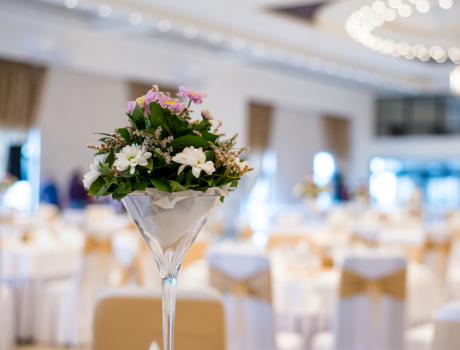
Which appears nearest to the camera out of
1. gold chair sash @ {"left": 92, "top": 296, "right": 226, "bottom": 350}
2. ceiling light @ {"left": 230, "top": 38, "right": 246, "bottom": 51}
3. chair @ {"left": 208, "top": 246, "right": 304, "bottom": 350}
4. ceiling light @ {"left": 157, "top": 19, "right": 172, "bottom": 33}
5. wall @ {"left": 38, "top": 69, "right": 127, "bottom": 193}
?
gold chair sash @ {"left": 92, "top": 296, "right": 226, "bottom": 350}

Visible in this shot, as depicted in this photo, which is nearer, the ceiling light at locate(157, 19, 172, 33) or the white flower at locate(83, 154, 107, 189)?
the white flower at locate(83, 154, 107, 189)

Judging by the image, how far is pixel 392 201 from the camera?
85.7ft

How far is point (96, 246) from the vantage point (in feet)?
23.8

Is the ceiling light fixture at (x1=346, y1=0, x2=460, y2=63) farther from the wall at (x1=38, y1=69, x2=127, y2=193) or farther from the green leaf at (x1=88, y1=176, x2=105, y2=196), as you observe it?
the green leaf at (x1=88, y1=176, x2=105, y2=196)

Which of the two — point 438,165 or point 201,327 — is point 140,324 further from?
point 438,165

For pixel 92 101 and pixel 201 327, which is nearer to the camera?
pixel 201 327

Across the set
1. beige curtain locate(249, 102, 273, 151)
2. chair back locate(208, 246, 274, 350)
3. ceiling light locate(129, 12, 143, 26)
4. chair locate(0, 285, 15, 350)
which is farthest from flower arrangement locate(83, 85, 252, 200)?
beige curtain locate(249, 102, 273, 151)

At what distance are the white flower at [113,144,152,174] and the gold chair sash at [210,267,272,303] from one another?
3064 mm

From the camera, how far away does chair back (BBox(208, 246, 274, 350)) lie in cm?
485

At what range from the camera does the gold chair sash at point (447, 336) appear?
2572 millimetres

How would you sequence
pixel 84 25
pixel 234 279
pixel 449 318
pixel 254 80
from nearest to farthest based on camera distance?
pixel 449 318, pixel 234 279, pixel 84 25, pixel 254 80

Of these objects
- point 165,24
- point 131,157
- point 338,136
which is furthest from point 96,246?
point 338,136

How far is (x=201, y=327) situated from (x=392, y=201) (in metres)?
23.9

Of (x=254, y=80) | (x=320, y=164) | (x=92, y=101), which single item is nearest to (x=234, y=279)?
(x=92, y=101)
